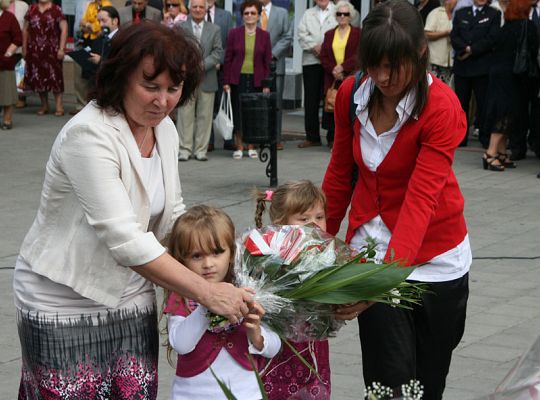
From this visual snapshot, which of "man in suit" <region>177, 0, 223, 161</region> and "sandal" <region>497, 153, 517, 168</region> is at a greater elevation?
"man in suit" <region>177, 0, 223, 161</region>

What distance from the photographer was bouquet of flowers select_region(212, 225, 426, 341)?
3541 millimetres

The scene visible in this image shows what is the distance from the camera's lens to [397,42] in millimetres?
3779

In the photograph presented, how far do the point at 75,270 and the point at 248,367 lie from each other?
719 millimetres

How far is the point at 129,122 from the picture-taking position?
3.52m

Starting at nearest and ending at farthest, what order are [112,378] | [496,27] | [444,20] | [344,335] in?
[112,378], [344,335], [496,27], [444,20]

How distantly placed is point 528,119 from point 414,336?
373 inches

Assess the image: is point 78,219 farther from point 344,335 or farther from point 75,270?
point 344,335

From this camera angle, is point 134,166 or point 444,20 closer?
point 134,166

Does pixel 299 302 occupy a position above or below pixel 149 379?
above

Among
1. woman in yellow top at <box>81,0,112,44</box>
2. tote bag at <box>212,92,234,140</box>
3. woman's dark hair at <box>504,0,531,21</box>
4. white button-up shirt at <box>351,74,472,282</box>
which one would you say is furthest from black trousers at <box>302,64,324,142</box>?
white button-up shirt at <box>351,74,472,282</box>

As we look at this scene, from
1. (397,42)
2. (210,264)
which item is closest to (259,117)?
(397,42)

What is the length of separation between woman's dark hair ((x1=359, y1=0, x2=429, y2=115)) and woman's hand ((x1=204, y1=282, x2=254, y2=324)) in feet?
3.13

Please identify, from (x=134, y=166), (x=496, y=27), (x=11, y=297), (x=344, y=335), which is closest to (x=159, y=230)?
(x=134, y=166)

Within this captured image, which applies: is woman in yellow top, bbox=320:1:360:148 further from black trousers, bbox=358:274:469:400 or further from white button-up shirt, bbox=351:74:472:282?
white button-up shirt, bbox=351:74:472:282
